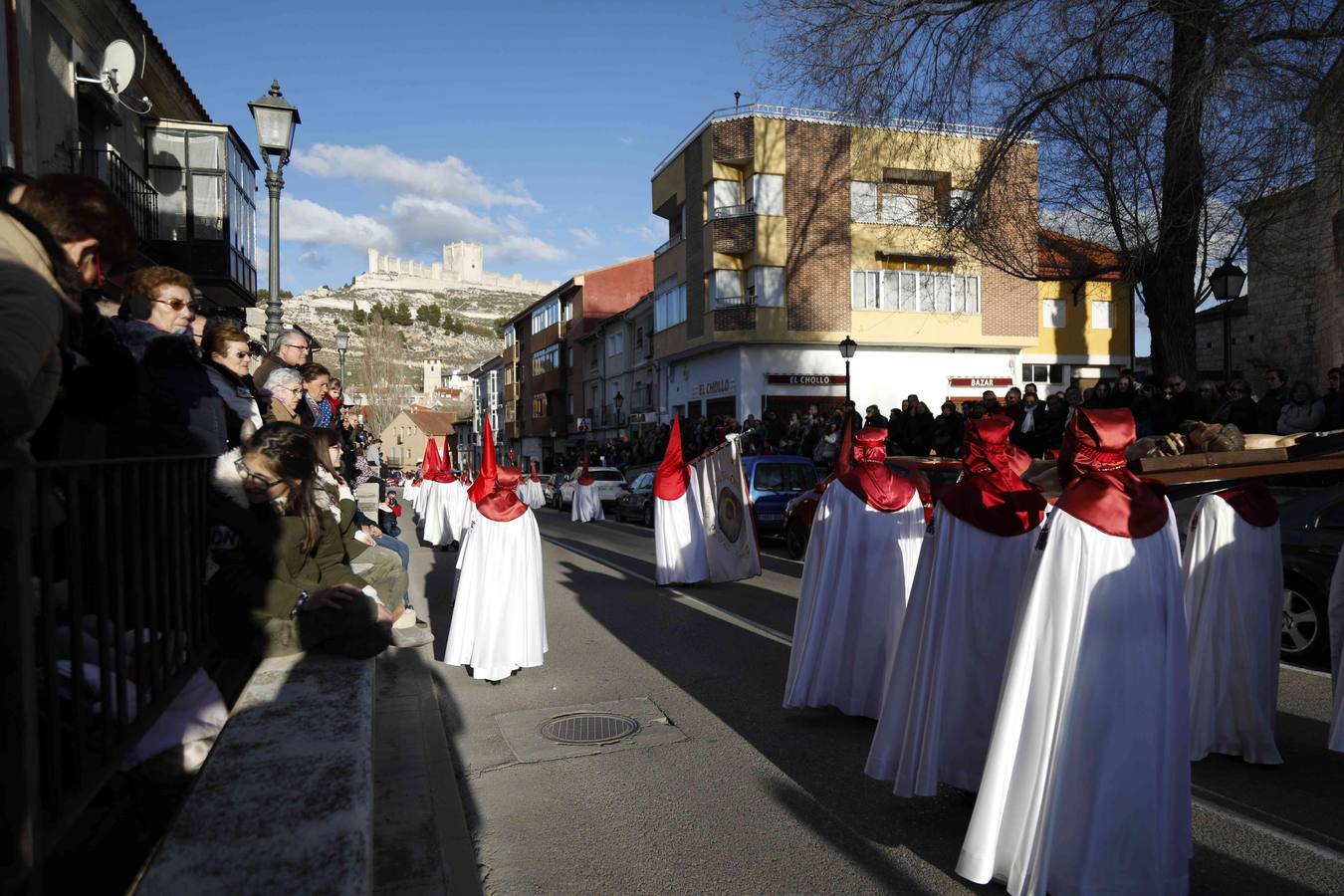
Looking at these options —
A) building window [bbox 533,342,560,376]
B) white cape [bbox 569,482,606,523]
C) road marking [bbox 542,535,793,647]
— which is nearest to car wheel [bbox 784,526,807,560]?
road marking [bbox 542,535,793,647]

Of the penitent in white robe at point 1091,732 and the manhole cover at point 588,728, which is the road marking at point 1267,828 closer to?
the penitent in white robe at point 1091,732

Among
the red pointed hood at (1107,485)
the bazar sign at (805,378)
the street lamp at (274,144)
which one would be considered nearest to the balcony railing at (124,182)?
the street lamp at (274,144)

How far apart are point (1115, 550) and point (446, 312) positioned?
596ft

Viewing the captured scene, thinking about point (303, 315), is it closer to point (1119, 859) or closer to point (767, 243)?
point (767, 243)

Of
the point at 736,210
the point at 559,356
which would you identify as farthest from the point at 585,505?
the point at 559,356

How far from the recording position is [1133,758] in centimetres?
342

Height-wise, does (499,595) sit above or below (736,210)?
below

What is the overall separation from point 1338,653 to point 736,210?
30.0 m

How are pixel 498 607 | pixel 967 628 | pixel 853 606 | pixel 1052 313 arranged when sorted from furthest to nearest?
1. pixel 1052 313
2. pixel 498 607
3. pixel 853 606
4. pixel 967 628

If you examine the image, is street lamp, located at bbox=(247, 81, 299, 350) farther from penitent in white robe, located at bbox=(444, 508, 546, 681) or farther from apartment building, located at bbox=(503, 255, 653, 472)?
apartment building, located at bbox=(503, 255, 653, 472)

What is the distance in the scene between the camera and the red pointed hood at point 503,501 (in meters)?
7.73

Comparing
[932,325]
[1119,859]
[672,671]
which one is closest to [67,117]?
[672,671]

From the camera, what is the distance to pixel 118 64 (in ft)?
48.9

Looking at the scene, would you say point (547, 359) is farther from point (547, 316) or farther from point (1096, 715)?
point (1096, 715)
